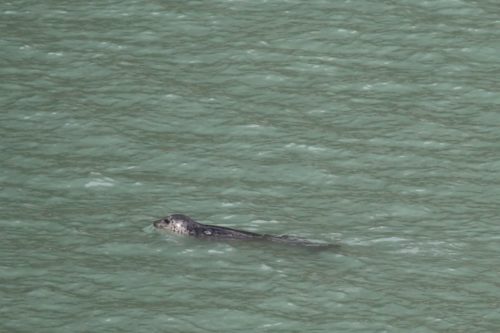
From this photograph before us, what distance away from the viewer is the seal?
15852 mm

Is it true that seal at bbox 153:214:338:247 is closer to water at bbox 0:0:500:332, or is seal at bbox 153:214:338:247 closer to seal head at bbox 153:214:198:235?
seal head at bbox 153:214:198:235

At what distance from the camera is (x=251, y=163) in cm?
1830

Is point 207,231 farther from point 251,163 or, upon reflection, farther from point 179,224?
point 251,163

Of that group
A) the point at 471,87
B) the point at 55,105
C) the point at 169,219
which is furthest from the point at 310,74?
the point at 169,219

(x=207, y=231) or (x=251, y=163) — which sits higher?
(x=251, y=163)

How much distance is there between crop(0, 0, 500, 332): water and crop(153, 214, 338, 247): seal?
5.6 inches

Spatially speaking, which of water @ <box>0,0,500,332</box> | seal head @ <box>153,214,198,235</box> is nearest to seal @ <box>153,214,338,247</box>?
seal head @ <box>153,214,198,235</box>

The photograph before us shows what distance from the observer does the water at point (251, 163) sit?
573 inches

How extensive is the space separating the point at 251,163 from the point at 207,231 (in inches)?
99.5

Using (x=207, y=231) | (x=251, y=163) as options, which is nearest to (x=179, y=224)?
(x=207, y=231)

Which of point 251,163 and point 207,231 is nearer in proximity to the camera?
point 207,231

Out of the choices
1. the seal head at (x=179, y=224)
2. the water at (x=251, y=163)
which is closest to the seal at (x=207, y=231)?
the seal head at (x=179, y=224)

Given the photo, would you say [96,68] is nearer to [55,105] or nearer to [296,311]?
[55,105]

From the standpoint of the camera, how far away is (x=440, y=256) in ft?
51.0
